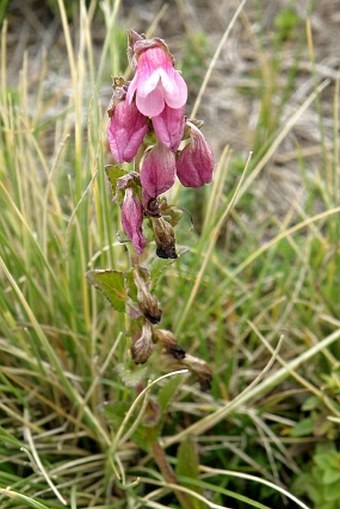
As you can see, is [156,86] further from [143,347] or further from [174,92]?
[143,347]

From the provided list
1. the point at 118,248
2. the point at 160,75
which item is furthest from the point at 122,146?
the point at 118,248

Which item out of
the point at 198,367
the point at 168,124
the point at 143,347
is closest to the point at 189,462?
the point at 198,367

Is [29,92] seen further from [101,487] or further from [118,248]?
[101,487]

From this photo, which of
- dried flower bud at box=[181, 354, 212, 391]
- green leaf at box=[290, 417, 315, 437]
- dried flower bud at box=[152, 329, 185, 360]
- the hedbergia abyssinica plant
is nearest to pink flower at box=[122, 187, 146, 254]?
the hedbergia abyssinica plant

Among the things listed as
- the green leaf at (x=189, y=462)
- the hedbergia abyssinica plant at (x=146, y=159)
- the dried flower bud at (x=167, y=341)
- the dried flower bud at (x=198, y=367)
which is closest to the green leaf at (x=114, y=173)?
the hedbergia abyssinica plant at (x=146, y=159)

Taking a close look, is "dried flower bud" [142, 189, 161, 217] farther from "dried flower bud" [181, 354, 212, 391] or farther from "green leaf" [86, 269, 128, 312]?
"dried flower bud" [181, 354, 212, 391]

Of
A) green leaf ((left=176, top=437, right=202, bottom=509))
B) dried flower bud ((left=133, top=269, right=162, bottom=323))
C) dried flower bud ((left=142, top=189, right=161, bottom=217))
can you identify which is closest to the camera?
dried flower bud ((left=142, top=189, right=161, bottom=217))
